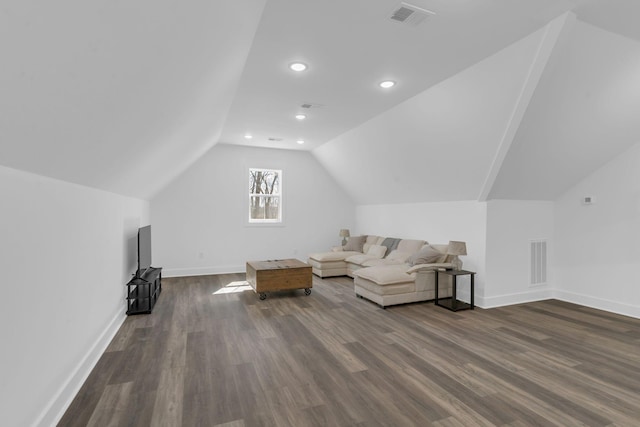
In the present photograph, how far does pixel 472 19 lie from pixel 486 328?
319cm

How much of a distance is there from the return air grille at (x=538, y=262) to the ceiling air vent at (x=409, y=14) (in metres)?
3.91

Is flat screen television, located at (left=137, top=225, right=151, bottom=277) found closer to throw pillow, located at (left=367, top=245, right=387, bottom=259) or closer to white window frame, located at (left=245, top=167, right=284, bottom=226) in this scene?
white window frame, located at (left=245, top=167, right=284, bottom=226)

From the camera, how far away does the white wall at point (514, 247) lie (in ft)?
14.9

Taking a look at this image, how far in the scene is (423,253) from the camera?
4852 millimetres

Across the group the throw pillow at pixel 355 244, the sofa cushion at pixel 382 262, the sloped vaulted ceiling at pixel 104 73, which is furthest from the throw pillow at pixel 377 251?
the sloped vaulted ceiling at pixel 104 73

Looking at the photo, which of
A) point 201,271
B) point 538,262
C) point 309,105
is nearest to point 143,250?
point 201,271

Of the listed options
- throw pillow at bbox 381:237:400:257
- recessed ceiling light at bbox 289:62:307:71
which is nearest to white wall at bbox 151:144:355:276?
throw pillow at bbox 381:237:400:257

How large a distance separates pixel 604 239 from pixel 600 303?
893mm

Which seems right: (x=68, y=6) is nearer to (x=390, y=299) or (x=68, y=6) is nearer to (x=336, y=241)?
(x=390, y=299)

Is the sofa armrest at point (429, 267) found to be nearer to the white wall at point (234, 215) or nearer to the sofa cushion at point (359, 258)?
the sofa cushion at point (359, 258)

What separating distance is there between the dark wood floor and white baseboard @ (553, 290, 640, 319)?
18 cm

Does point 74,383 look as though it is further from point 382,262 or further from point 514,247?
point 514,247

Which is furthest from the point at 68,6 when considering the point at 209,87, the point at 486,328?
the point at 486,328

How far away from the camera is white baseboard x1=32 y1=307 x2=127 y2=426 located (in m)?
1.93
